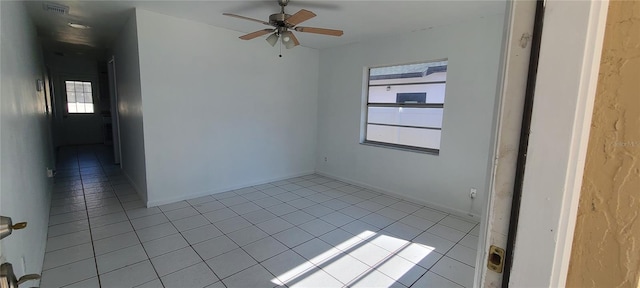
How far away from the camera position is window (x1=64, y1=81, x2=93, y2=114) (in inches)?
297

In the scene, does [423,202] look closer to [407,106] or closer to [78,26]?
[407,106]

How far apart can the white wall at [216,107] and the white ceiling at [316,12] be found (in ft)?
1.06

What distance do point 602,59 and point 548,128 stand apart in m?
0.14

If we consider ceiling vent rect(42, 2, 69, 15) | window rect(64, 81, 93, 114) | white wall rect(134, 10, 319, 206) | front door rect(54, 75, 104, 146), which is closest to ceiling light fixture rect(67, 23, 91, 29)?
ceiling vent rect(42, 2, 69, 15)

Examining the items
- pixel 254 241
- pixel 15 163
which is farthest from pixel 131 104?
pixel 254 241

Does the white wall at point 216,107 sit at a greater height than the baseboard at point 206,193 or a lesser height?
greater

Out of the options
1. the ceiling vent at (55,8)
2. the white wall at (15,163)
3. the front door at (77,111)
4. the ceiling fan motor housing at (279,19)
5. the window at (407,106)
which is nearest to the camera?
the white wall at (15,163)

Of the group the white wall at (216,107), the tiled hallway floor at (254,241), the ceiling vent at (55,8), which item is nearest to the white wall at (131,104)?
the white wall at (216,107)

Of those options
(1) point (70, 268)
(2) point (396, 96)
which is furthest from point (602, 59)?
(2) point (396, 96)

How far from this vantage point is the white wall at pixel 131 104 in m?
3.49

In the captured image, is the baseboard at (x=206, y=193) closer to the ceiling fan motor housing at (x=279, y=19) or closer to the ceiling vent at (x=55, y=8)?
the ceiling vent at (x=55, y=8)

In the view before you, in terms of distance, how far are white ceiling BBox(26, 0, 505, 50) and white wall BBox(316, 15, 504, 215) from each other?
0.23 m

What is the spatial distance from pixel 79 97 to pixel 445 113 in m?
9.36

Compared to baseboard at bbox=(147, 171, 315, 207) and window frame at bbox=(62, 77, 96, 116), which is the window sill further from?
window frame at bbox=(62, 77, 96, 116)
